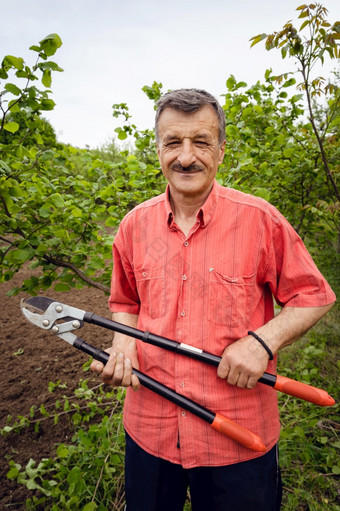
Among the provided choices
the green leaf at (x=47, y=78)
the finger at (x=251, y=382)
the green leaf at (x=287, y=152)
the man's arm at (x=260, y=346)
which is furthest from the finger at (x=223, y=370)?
the green leaf at (x=287, y=152)

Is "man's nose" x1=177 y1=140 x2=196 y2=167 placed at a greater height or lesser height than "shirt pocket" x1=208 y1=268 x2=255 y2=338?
greater

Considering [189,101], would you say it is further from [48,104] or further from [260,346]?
[260,346]

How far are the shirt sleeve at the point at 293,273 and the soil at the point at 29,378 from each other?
2.61 m

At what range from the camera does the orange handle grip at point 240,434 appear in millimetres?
1373

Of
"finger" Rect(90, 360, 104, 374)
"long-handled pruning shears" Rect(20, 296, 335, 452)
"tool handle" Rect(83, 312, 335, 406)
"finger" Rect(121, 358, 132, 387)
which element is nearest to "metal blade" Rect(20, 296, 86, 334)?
"long-handled pruning shears" Rect(20, 296, 335, 452)

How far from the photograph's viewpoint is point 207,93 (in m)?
1.62

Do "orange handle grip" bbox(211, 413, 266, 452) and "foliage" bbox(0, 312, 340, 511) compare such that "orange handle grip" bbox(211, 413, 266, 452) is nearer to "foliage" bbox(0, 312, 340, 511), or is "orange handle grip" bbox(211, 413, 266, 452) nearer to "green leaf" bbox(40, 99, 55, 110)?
"foliage" bbox(0, 312, 340, 511)

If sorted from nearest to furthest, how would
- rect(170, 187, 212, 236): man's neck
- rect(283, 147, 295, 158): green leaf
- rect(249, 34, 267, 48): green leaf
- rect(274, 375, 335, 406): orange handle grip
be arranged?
rect(274, 375, 335, 406): orange handle grip, rect(170, 187, 212, 236): man's neck, rect(249, 34, 267, 48): green leaf, rect(283, 147, 295, 158): green leaf

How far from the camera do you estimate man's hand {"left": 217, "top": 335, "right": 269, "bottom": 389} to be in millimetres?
1399

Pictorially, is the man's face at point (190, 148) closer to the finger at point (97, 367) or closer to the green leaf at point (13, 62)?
the green leaf at point (13, 62)

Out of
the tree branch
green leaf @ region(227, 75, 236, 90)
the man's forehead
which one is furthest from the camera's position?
green leaf @ region(227, 75, 236, 90)

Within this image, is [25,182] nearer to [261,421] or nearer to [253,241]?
[253,241]

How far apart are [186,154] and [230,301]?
2.48 feet

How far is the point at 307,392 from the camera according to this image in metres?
1.36
